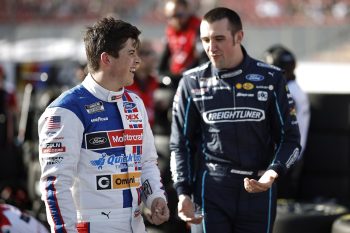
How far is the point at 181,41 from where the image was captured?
28.6 ft

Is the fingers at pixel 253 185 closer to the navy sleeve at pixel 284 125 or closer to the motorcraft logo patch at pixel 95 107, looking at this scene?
the navy sleeve at pixel 284 125

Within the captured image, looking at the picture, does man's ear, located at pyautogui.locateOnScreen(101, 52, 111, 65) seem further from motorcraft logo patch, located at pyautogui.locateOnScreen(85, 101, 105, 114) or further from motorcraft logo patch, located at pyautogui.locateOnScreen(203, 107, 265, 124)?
motorcraft logo patch, located at pyautogui.locateOnScreen(203, 107, 265, 124)

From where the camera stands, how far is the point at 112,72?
360 centimetres

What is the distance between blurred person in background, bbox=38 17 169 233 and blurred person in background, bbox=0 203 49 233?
162 cm

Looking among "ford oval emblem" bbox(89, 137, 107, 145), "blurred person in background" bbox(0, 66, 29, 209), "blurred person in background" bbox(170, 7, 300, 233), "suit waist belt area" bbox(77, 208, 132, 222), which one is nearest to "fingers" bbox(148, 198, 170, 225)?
"suit waist belt area" bbox(77, 208, 132, 222)

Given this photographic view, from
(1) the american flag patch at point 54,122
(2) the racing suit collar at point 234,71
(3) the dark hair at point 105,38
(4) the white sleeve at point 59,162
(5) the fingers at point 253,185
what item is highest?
(3) the dark hair at point 105,38

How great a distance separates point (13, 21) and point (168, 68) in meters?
7.78

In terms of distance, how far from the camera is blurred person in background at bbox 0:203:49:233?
4.99m

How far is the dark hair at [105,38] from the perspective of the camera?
140 inches

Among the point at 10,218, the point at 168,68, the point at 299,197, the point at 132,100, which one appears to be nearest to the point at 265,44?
the point at 168,68

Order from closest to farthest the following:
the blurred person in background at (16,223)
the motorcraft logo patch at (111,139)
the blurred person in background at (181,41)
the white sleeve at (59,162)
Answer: the white sleeve at (59,162) < the motorcraft logo patch at (111,139) < the blurred person in background at (16,223) < the blurred person in background at (181,41)

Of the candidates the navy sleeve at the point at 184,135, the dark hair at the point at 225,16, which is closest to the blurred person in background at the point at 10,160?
the navy sleeve at the point at 184,135

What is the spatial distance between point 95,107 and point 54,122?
238 mm

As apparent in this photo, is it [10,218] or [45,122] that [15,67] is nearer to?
[10,218]
